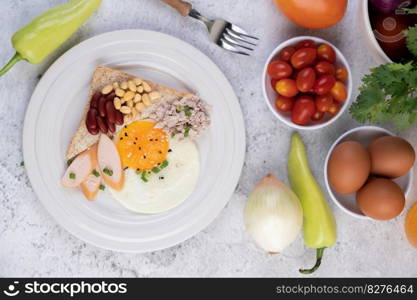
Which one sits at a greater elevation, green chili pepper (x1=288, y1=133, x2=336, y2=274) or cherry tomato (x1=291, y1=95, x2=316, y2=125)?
cherry tomato (x1=291, y1=95, x2=316, y2=125)

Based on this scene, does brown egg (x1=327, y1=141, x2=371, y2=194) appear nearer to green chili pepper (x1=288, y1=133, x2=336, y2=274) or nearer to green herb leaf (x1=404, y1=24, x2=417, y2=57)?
green chili pepper (x1=288, y1=133, x2=336, y2=274)

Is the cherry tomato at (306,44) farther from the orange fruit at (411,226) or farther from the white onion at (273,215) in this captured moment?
the orange fruit at (411,226)

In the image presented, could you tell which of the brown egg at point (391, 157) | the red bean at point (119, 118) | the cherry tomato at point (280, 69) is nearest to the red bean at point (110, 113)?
the red bean at point (119, 118)

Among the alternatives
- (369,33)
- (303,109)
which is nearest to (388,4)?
(369,33)

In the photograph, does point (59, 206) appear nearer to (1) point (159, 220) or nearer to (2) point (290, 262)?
(1) point (159, 220)

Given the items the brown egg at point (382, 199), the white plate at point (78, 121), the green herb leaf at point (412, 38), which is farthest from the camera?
the white plate at point (78, 121)

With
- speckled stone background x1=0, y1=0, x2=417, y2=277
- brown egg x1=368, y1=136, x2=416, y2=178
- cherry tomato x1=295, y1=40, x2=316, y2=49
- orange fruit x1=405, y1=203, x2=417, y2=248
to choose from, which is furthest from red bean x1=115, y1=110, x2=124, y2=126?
orange fruit x1=405, y1=203, x2=417, y2=248

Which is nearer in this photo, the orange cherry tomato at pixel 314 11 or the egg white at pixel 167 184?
the orange cherry tomato at pixel 314 11
